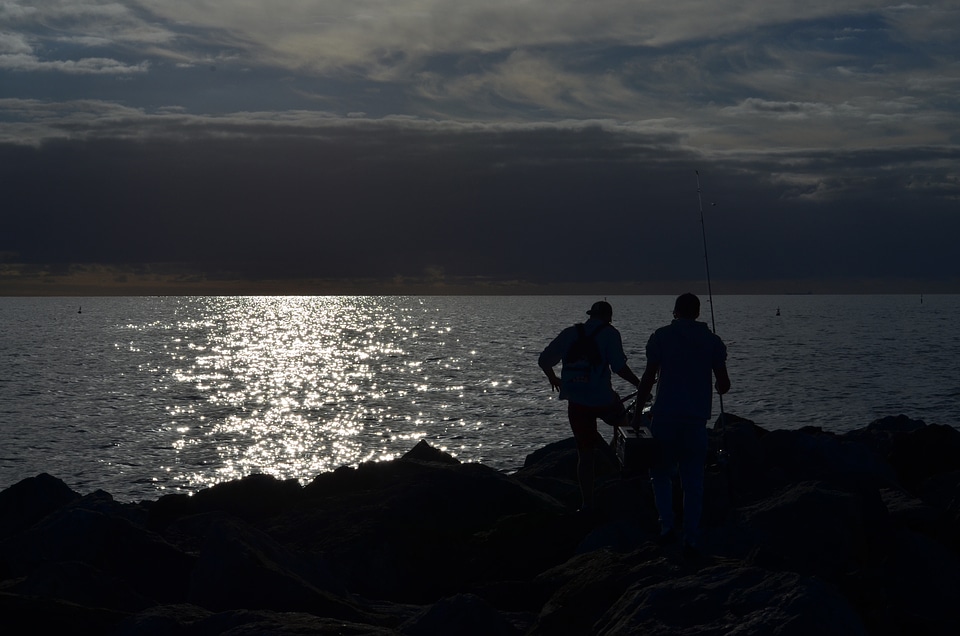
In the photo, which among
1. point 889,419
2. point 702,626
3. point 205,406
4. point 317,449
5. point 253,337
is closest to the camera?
point 702,626

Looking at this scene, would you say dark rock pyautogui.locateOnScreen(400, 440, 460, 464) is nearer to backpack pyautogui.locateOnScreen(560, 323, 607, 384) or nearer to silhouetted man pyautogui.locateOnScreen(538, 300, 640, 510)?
silhouetted man pyautogui.locateOnScreen(538, 300, 640, 510)

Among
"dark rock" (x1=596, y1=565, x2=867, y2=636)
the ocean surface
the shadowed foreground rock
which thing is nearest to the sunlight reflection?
the ocean surface

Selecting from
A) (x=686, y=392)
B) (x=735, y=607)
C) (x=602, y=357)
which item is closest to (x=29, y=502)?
(x=602, y=357)

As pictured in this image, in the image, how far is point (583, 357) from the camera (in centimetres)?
1016

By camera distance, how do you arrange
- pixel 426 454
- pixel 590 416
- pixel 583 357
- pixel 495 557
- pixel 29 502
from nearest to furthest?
pixel 583 357, pixel 590 416, pixel 495 557, pixel 29 502, pixel 426 454

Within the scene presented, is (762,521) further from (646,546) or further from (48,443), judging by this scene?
(48,443)

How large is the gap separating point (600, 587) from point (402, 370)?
64.2m

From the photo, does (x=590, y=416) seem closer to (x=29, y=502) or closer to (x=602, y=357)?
(x=602, y=357)

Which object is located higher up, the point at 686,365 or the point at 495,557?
the point at 686,365

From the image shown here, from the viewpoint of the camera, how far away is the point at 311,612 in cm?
788

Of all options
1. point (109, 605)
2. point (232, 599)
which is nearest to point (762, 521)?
point (232, 599)

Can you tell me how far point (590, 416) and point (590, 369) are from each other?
580mm

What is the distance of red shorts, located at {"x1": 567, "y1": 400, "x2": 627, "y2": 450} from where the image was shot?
33.8ft

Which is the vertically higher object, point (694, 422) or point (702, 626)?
point (694, 422)
